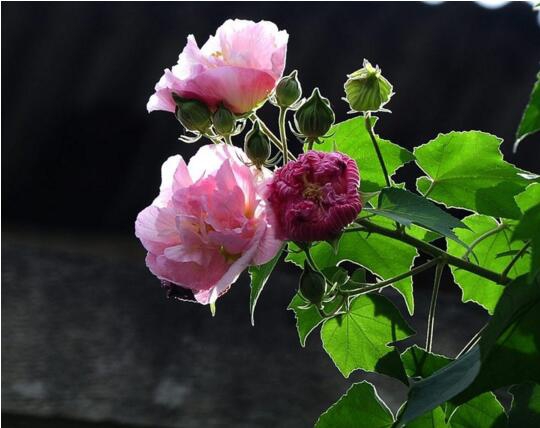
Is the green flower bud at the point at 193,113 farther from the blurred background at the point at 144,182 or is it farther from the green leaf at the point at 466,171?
the blurred background at the point at 144,182

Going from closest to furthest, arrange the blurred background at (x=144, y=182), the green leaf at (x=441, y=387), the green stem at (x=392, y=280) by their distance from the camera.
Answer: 1. the green leaf at (x=441, y=387)
2. the green stem at (x=392, y=280)
3. the blurred background at (x=144, y=182)

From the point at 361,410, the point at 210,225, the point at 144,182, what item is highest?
the point at 210,225

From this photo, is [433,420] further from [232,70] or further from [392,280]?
[232,70]

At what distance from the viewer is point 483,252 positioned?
0.59 meters

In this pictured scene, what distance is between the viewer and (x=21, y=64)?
2291 mm

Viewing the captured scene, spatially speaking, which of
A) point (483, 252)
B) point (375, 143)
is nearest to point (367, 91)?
point (375, 143)

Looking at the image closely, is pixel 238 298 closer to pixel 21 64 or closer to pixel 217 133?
pixel 21 64

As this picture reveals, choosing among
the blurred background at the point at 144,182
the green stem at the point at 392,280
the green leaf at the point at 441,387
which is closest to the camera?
the green leaf at the point at 441,387

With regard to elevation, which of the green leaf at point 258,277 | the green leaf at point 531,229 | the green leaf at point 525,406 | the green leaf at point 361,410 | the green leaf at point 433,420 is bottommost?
the green leaf at point 361,410

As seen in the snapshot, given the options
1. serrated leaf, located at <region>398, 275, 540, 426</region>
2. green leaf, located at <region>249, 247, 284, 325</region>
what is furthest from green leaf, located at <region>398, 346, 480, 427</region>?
green leaf, located at <region>249, 247, 284, 325</region>

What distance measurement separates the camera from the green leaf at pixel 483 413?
1.74ft

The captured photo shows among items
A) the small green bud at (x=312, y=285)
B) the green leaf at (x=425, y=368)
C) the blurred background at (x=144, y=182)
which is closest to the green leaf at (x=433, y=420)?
the green leaf at (x=425, y=368)

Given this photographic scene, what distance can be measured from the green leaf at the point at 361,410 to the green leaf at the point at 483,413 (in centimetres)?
4

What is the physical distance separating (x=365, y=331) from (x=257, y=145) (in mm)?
152
